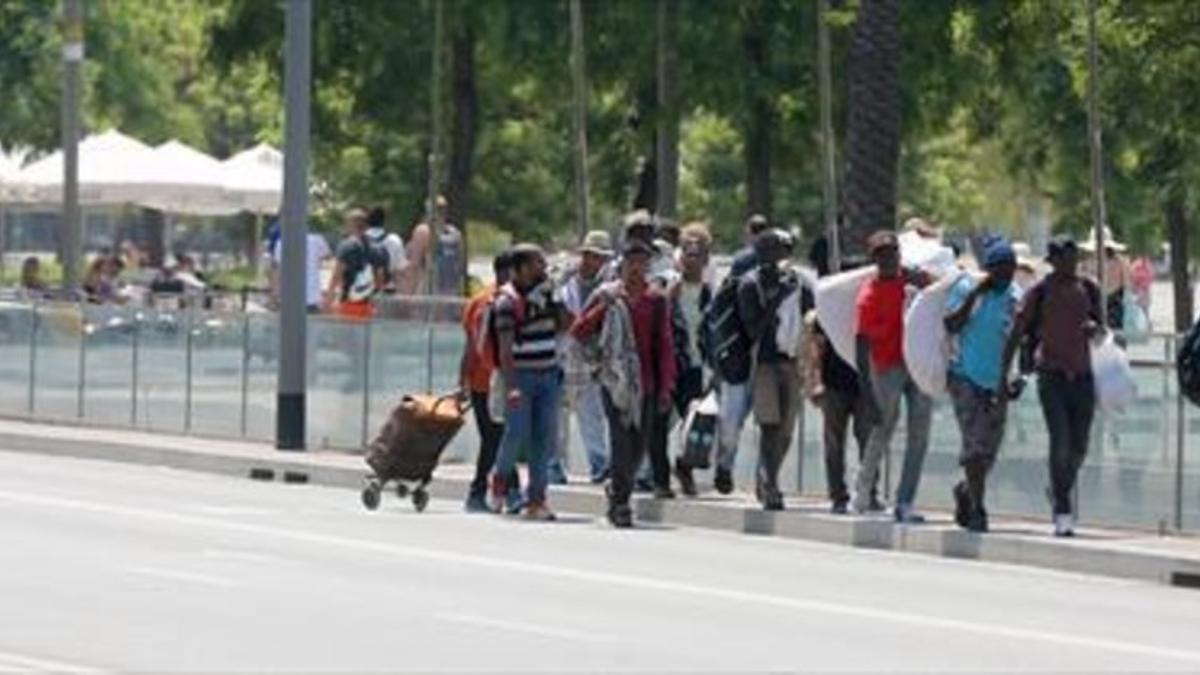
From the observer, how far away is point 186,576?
2188 cm

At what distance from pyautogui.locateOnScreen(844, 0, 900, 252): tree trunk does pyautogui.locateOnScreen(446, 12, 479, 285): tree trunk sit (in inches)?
670

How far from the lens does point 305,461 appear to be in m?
A: 32.5

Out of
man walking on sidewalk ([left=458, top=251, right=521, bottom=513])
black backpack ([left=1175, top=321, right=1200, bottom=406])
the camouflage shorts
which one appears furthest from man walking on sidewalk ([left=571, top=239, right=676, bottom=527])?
black backpack ([left=1175, top=321, right=1200, bottom=406])

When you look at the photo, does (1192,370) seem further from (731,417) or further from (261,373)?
(261,373)

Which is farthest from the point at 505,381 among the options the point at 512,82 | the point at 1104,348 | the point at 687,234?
the point at 512,82

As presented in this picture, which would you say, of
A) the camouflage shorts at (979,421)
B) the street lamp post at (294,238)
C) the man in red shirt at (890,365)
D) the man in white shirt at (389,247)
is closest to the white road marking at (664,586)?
the camouflage shorts at (979,421)

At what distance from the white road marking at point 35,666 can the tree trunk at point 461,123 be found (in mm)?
35976

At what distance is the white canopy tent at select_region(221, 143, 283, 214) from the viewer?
5941 cm

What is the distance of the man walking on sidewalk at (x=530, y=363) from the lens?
27203 mm

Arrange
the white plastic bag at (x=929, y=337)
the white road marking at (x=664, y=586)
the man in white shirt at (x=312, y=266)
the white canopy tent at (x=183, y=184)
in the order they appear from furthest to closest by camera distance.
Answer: the white canopy tent at (x=183, y=184) → the man in white shirt at (x=312, y=266) → the white plastic bag at (x=929, y=337) → the white road marking at (x=664, y=586)

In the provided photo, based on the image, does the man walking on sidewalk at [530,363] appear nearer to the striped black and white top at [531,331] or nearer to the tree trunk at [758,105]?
the striped black and white top at [531,331]

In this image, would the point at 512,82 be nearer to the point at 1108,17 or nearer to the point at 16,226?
the point at 1108,17

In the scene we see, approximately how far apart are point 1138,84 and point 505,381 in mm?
16409

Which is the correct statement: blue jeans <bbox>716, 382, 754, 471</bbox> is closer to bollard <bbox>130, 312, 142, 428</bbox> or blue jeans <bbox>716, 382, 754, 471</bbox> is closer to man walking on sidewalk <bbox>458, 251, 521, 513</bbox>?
man walking on sidewalk <bbox>458, 251, 521, 513</bbox>
